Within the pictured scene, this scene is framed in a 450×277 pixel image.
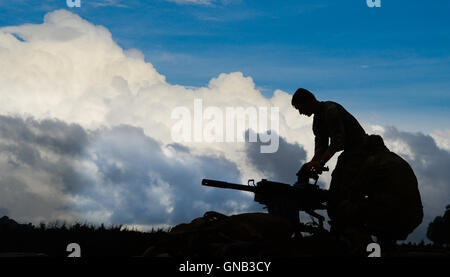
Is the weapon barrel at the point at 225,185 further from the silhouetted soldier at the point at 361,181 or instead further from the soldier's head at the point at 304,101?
the soldier's head at the point at 304,101

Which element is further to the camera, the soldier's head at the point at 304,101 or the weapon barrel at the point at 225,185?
the soldier's head at the point at 304,101

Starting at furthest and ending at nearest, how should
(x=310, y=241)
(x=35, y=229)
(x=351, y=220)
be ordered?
1. (x=35, y=229)
2. (x=351, y=220)
3. (x=310, y=241)

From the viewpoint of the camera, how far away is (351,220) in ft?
22.0

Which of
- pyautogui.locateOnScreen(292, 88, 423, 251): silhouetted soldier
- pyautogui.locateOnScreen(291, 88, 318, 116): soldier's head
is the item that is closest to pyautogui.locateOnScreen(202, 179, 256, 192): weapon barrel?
pyautogui.locateOnScreen(292, 88, 423, 251): silhouetted soldier

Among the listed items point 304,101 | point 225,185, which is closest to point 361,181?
point 304,101

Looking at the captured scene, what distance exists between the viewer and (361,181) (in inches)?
275

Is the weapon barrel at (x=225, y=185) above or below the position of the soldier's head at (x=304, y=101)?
below

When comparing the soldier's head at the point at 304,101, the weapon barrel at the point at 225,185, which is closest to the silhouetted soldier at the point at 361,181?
the soldier's head at the point at 304,101

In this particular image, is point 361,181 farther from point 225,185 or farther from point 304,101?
point 225,185

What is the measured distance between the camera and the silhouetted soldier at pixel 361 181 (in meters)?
6.68
